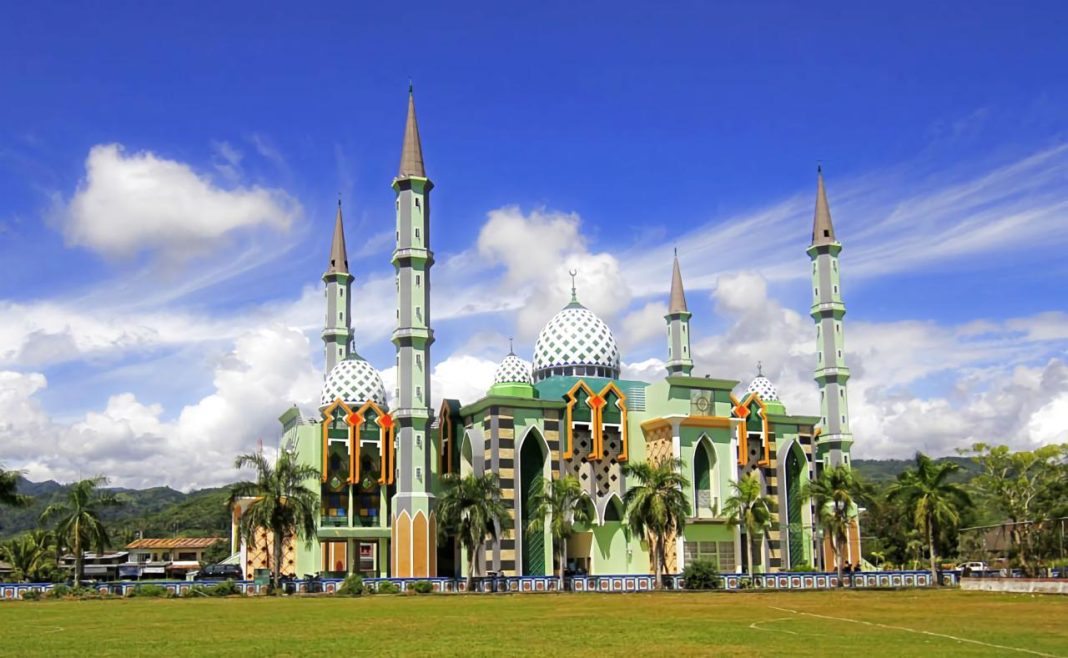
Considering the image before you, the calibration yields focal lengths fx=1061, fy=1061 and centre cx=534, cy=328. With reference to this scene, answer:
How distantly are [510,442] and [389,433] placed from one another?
28.9 feet

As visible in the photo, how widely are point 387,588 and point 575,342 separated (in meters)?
23.9

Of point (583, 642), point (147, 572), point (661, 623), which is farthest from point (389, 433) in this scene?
point (583, 642)

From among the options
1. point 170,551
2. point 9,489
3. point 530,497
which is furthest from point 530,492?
point 170,551

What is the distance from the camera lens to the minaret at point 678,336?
7569 centimetres

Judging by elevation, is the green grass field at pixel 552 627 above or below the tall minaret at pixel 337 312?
below

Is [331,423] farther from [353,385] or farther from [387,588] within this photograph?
[387,588]

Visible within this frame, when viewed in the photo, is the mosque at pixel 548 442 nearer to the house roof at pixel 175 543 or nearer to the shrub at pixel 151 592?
the shrub at pixel 151 592

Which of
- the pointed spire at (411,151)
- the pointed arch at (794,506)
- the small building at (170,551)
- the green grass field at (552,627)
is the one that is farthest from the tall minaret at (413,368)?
the small building at (170,551)

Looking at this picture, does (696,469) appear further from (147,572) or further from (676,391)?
(147,572)

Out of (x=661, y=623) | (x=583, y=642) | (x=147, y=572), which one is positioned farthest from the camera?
(x=147, y=572)

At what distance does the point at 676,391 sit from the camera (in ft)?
221

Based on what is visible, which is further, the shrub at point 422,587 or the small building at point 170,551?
the small building at point 170,551

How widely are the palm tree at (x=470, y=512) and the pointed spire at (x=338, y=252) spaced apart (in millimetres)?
27071

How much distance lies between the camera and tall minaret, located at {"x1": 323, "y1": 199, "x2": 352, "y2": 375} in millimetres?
76938
